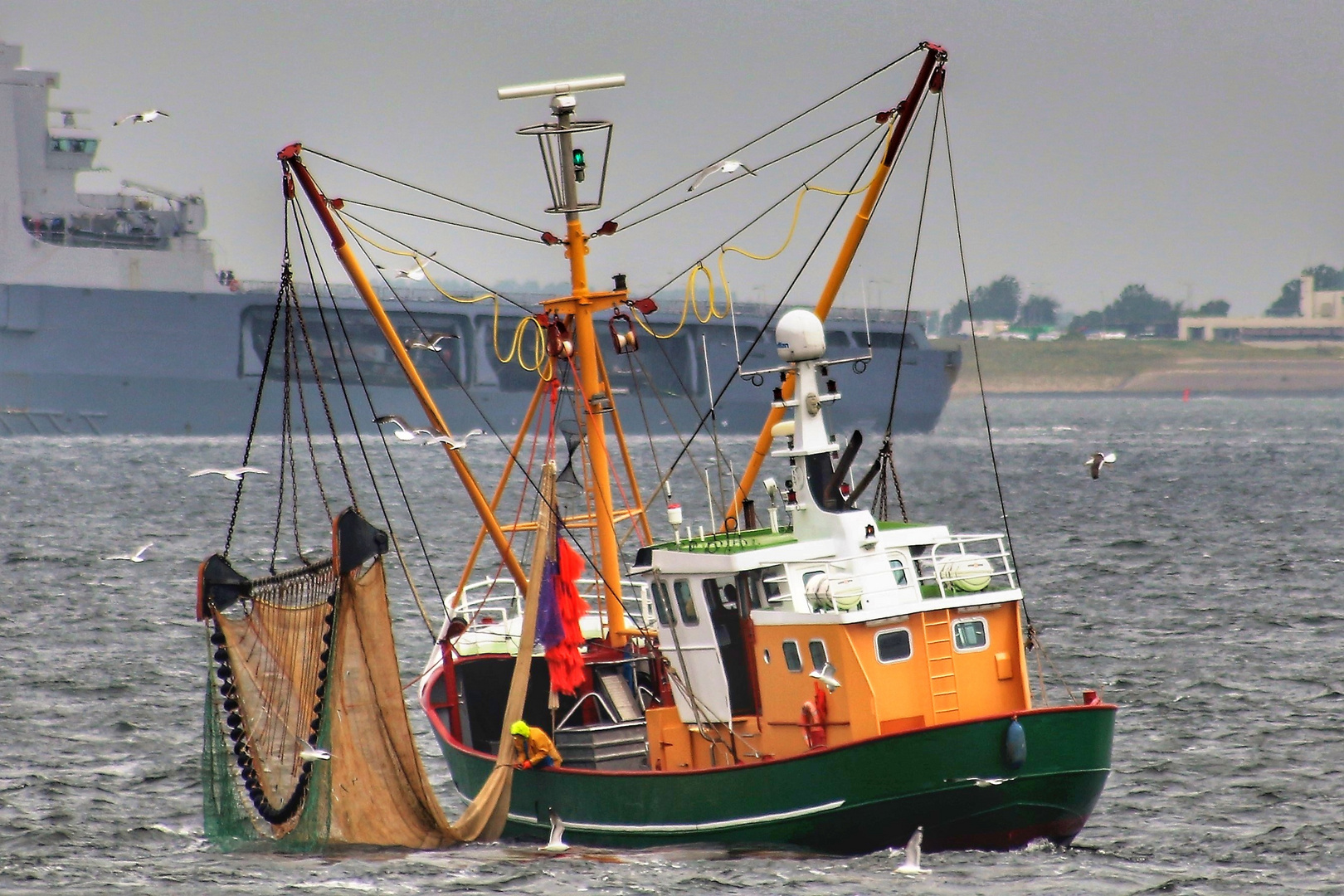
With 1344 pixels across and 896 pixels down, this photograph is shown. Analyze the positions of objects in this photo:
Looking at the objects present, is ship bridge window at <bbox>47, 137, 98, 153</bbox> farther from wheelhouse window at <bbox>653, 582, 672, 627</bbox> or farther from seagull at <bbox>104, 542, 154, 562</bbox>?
wheelhouse window at <bbox>653, 582, 672, 627</bbox>

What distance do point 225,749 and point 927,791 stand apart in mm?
9787

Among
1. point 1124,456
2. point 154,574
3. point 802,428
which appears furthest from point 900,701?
point 1124,456

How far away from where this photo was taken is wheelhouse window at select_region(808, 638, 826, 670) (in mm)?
19766

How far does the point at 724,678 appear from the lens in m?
21.5

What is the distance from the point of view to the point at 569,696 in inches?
980

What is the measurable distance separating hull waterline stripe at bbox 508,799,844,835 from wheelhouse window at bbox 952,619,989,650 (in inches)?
94.5

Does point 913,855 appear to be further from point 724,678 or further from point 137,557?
point 137,557

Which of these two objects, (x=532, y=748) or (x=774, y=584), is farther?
(x=532, y=748)

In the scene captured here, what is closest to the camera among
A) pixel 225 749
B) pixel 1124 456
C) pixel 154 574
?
pixel 225 749

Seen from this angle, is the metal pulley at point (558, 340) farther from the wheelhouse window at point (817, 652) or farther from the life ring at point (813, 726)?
the life ring at point (813, 726)

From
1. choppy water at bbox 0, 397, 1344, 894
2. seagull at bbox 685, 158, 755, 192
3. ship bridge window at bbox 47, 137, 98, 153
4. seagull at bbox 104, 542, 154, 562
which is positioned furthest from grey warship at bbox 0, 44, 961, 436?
seagull at bbox 685, 158, 755, 192

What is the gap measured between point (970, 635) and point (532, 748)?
6239mm

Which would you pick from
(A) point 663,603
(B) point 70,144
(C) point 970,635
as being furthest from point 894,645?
(B) point 70,144

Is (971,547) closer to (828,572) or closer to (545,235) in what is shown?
(545,235)
